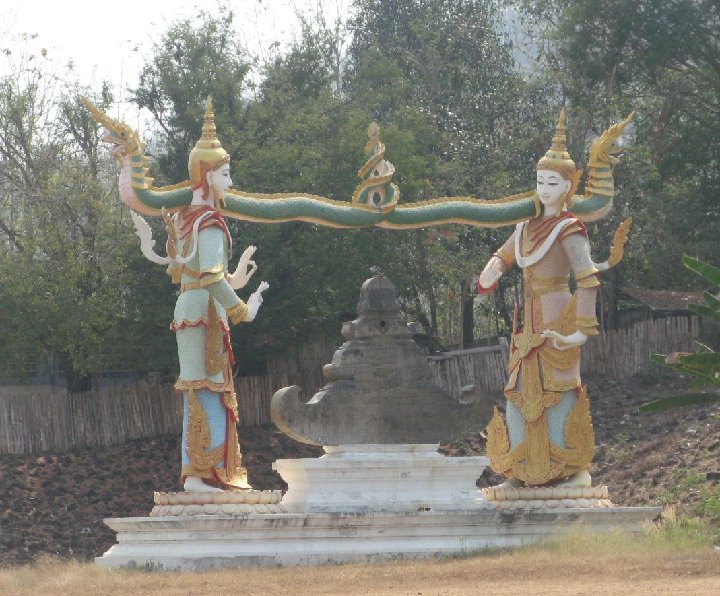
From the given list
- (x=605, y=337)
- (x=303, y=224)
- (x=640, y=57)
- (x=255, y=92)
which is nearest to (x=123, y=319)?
(x=303, y=224)

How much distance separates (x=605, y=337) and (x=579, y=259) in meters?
9.71

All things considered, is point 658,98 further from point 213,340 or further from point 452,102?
point 213,340

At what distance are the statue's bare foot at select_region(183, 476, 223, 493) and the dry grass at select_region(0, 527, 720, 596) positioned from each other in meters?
1.15

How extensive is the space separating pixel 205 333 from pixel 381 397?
199 centimetres

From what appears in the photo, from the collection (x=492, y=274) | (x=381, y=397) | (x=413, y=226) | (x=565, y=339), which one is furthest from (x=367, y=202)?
(x=565, y=339)

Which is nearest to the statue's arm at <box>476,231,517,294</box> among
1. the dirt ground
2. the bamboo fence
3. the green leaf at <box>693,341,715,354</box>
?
the green leaf at <box>693,341,715,354</box>

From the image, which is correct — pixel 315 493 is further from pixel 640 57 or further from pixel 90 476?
pixel 640 57

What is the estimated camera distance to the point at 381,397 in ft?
60.7

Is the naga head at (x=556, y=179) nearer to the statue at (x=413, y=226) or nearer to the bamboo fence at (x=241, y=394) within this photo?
the statue at (x=413, y=226)

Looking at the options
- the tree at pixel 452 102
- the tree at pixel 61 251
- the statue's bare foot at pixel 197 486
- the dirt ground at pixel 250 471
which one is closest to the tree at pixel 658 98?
the tree at pixel 452 102

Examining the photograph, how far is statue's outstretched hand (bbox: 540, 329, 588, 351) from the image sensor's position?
18.3 meters

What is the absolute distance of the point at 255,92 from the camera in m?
30.9

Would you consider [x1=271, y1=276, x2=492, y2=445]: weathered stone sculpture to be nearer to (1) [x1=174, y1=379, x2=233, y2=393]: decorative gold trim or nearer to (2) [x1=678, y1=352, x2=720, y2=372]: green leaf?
(1) [x1=174, y1=379, x2=233, y2=393]: decorative gold trim

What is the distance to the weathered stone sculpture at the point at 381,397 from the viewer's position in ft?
60.1
